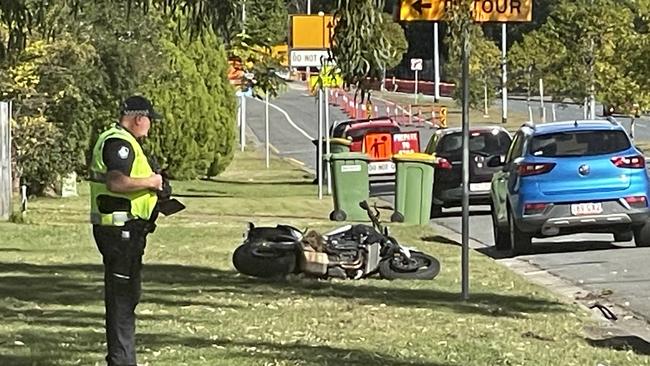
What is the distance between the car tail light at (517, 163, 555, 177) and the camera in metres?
17.6

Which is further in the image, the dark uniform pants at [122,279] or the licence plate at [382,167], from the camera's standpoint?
the licence plate at [382,167]

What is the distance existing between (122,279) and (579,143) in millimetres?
10914

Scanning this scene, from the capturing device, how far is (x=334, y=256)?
14086 mm

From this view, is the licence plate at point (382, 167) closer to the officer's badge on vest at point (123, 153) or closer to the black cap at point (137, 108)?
the black cap at point (137, 108)

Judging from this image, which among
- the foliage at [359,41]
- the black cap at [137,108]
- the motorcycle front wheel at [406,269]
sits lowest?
the motorcycle front wheel at [406,269]

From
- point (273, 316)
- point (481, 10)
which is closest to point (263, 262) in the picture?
point (273, 316)

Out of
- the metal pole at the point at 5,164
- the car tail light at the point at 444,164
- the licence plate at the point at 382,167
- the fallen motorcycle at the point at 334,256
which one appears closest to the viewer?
the fallen motorcycle at the point at 334,256

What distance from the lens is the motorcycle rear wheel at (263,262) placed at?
14219mm

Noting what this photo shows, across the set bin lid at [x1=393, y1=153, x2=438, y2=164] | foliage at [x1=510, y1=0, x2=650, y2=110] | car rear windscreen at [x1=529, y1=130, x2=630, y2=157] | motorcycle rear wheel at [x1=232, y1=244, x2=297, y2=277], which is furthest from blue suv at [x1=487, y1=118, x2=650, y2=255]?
foliage at [x1=510, y1=0, x2=650, y2=110]

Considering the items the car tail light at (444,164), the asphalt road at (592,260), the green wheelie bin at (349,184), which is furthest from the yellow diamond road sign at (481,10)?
the car tail light at (444,164)

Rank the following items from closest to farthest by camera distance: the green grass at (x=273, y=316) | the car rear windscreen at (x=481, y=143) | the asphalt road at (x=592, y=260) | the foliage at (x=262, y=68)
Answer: the green grass at (x=273, y=316), the asphalt road at (x=592, y=260), the car rear windscreen at (x=481, y=143), the foliage at (x=262, y=68)

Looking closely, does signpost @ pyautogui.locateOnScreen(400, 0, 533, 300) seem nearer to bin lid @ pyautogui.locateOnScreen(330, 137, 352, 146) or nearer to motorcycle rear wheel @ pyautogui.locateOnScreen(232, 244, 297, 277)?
motorcycle rear wheel @ pyautogui.locateOnScreen(232, 244, 297, 277)

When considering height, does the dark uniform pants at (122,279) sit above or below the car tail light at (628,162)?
above

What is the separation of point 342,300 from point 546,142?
6.24m
